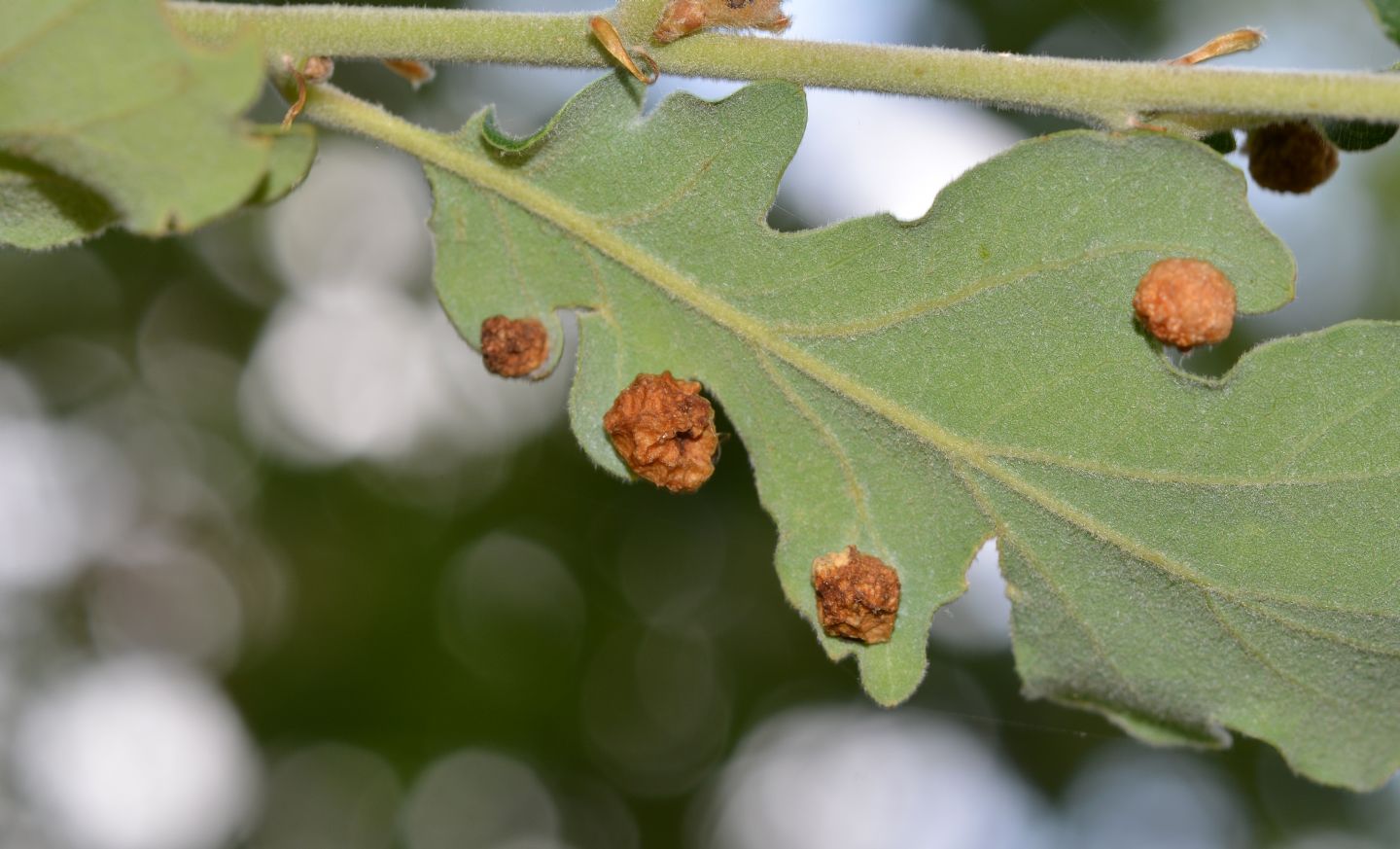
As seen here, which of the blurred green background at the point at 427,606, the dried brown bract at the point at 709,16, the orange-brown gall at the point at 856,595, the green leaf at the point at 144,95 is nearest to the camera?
the green leaf at the point at 144,95

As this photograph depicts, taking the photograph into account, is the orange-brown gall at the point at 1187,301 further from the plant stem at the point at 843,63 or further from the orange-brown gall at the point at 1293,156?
the orange-brown gall at the point at 1293,156

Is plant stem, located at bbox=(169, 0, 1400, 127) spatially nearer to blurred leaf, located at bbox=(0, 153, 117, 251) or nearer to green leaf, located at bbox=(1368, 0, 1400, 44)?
green leaf, located at bbox=(1368, 0, 1400, 44)

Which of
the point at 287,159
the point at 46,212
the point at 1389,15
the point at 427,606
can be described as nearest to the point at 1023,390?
the point at 1389,15

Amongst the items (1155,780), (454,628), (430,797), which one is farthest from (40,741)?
(1155,780)

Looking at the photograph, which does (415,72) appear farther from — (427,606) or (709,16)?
(427,606)

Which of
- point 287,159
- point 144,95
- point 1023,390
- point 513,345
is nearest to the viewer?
point 144,95

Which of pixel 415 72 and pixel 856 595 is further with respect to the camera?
pixel 415 72

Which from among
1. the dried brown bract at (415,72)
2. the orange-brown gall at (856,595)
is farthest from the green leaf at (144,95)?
the orange-brown gall at (856,595)
